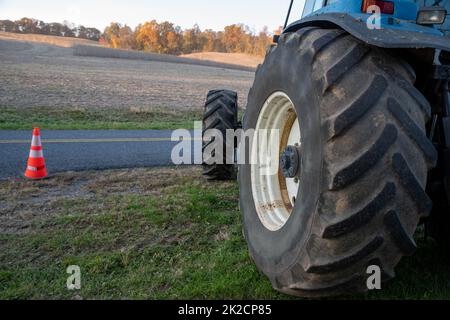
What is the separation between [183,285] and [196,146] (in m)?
6.01

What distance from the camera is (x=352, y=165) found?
178 cm

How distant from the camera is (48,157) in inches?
258

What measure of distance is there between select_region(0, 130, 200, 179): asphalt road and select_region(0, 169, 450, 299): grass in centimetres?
127

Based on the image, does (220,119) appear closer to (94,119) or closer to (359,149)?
(359,149)

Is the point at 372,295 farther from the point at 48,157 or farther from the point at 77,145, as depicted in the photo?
the point at 77,145

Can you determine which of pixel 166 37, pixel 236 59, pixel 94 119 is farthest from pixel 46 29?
pixel 94 119

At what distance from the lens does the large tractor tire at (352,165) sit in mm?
1778

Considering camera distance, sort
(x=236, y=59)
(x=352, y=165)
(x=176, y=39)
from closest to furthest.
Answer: (x=352, y=165)
(x=236, y=59)
(x=176, y=39)

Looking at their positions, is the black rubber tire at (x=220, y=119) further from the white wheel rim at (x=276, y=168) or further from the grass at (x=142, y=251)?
the white wheel rim at (x=276, y=168)

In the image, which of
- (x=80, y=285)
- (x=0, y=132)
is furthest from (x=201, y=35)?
(x=80, y=285)

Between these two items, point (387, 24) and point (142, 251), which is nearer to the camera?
point (387, 24)

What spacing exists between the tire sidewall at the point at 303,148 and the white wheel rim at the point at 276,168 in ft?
0.24

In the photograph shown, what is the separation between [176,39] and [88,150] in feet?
264
